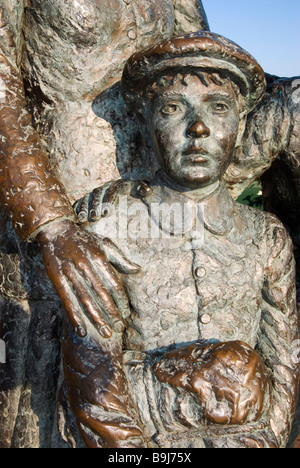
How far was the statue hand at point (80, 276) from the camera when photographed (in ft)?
5.93

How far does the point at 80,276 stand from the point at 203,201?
0.58 meters

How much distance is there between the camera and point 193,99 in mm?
1976

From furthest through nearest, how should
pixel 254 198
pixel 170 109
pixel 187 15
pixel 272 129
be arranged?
pixel 254 198
pixel 187 15
pixel 272 129
pixel 170 109

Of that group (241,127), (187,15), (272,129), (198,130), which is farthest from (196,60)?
(187,15)

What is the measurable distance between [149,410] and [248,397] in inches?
12.2

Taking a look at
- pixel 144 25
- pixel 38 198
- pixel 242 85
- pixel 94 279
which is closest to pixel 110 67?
pixel 144 25

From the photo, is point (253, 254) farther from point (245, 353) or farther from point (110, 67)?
point (110, 67)

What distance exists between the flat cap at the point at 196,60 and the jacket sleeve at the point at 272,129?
0.29 metres

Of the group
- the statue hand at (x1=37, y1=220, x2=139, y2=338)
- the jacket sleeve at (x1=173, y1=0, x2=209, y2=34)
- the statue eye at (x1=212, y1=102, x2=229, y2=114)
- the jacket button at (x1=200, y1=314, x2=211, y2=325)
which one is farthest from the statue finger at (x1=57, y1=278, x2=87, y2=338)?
the jacket sleeve at (x1=173, y1=0, x2=209, y2=34)

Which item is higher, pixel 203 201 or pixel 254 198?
pixel 254 198

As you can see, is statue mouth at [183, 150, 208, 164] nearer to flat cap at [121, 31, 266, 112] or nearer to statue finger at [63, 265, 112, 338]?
flat cap at [121, 31, 266, 112]

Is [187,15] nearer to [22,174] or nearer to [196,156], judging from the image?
[196,156]

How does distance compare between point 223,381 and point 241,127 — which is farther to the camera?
point 241,127

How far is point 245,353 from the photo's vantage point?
1798mm
